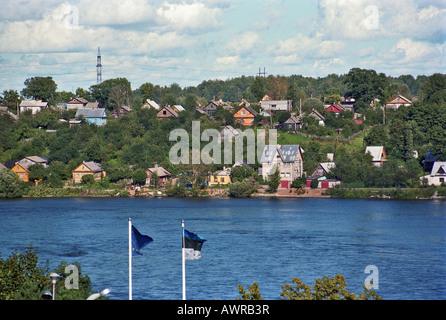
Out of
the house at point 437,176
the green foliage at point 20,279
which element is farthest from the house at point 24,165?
the green foliage at point 20,279

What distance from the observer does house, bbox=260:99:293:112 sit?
61222mm

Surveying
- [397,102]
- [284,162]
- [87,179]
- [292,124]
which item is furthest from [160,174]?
[397,102]

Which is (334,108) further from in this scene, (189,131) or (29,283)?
(29,283)

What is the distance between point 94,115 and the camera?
6122 cm

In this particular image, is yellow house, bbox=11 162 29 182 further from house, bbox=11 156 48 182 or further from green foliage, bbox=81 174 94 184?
green foliage, bbox=81 174 94 184

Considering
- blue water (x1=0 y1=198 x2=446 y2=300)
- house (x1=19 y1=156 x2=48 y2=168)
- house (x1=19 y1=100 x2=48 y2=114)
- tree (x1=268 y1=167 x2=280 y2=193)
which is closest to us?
blue water (x1=0 y1=198 x2=446 y2=300)

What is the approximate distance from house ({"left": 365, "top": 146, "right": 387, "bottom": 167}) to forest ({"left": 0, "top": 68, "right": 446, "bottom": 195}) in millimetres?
715

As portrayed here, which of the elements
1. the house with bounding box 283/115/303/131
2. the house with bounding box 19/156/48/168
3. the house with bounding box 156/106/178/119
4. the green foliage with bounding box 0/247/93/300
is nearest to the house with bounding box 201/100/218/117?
the house with bounding box 156/106/178/119

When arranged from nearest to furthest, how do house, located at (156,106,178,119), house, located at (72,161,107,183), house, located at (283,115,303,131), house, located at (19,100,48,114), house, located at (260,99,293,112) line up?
house, located at (72,161,107,183) → house, located at (283,115,303,131) → house, located at (156,106,178,119) → house, located at (260,99,293,112) → house, located at (19,100,48,114)

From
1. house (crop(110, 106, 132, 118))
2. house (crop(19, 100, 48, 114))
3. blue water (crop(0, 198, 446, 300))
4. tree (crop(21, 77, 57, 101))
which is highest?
tree (crop(21, 77, 57, 101))

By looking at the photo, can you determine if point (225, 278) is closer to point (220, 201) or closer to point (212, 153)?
point (220, 201)

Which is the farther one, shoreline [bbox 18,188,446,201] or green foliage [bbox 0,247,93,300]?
shoreline [bbox 18,188,446,201]

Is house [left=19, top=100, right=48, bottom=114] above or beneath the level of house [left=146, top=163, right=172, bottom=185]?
above
